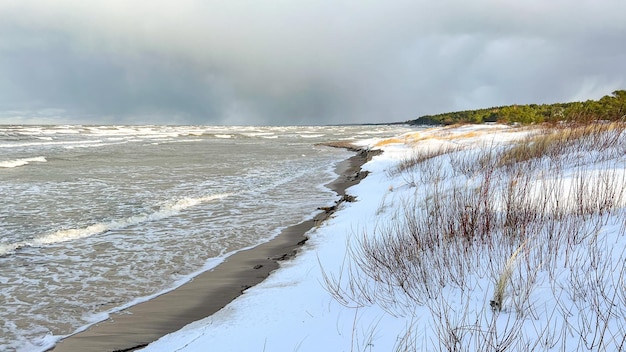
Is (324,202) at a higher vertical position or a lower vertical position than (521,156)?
lower

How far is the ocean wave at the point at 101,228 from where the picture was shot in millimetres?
8008

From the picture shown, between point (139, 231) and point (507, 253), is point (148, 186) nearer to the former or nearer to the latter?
point (139, 231)

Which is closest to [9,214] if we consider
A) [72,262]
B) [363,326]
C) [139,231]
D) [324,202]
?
[139,231]

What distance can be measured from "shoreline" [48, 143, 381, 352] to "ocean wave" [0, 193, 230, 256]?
3727 millimetres

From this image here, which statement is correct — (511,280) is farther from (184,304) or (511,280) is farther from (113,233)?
(113,233)

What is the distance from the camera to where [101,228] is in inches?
366

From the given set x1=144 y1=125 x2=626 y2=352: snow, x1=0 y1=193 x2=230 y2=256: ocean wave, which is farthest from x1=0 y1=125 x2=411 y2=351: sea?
x1=144 y1=125 x2=626 y2=352: snow

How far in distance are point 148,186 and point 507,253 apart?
1434cm

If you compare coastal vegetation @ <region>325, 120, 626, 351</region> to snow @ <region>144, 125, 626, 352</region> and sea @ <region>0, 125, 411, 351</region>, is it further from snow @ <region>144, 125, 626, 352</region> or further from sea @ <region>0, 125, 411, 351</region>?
sea @ <region>0, 125, 411, 351</region>

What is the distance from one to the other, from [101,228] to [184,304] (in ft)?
16.4

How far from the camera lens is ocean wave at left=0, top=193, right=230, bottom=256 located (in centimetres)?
801

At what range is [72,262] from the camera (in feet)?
23.3

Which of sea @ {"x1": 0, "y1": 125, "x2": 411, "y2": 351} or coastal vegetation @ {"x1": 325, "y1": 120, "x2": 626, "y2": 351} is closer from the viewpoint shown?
coastal vegetation @ {"x1": 325, "y1": 120, "x2": 626, "y2": 351}

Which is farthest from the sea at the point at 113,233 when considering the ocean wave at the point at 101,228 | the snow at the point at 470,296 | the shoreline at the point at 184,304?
the snow at the point at 470,296
